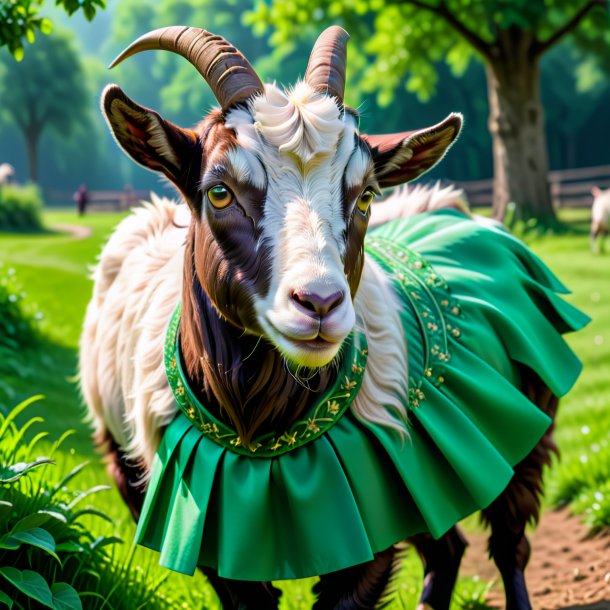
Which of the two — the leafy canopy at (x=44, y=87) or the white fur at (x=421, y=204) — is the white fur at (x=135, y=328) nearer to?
the white fur at (x=421, y=204)

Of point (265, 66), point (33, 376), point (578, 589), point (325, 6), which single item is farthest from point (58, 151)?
point (578, 589)

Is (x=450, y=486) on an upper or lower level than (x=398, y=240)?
lower

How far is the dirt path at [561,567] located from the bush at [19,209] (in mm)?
14949

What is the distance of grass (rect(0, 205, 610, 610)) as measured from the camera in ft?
16.5

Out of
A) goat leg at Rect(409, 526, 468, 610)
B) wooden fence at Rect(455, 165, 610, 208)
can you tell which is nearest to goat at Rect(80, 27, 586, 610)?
goat leg at Rect(409, 526, 468, 610)

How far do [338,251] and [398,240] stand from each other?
1748 mm

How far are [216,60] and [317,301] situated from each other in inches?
42.4

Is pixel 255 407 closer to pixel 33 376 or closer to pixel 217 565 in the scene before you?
pixel 217 565

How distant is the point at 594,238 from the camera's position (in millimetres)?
14180

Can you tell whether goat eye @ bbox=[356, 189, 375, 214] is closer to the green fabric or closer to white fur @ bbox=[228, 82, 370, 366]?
white fur @ bbox=[228, 82, 370, 366]

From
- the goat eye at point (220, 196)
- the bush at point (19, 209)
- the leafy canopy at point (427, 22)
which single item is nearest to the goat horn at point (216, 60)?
the goat eye at point (220, 196)

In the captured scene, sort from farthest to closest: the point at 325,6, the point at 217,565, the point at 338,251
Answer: the point at 325,6 → the point at 217,565 → the point at 338,251

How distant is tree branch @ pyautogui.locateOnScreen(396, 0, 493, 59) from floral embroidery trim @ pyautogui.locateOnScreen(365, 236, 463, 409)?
42.6 feet

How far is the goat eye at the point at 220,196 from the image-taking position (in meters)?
2.92
